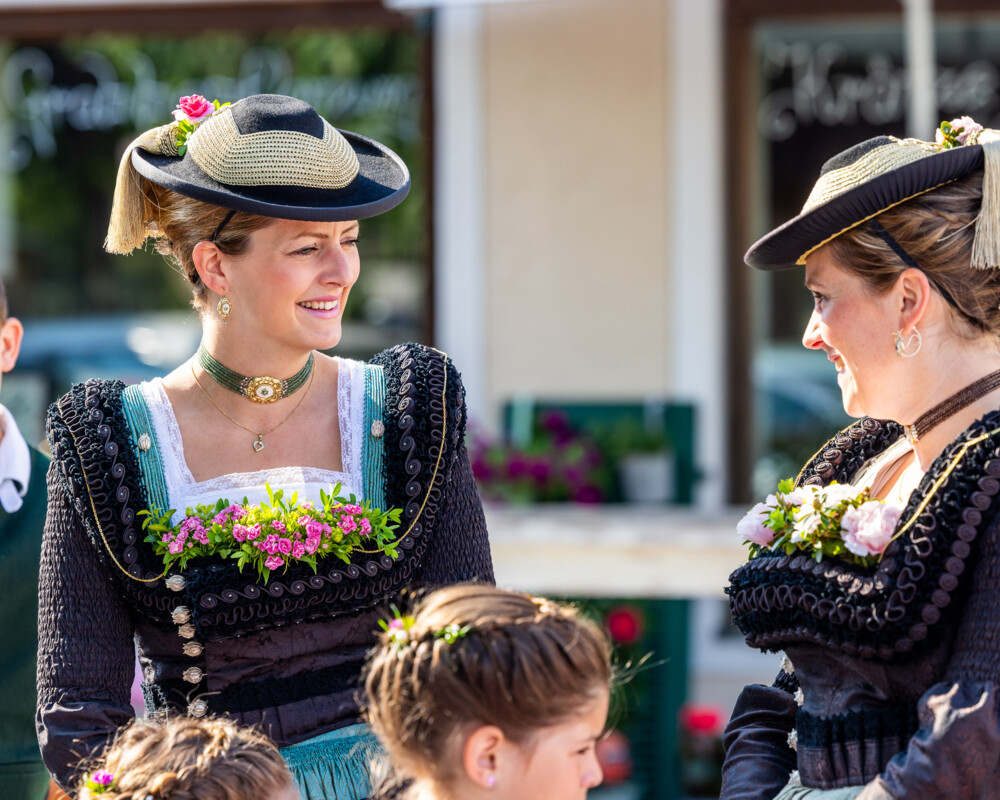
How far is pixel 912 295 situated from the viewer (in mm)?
1906

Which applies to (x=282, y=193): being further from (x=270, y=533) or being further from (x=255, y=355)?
(x=270, y=533)

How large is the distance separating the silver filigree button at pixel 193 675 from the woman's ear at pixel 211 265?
61 centimetres

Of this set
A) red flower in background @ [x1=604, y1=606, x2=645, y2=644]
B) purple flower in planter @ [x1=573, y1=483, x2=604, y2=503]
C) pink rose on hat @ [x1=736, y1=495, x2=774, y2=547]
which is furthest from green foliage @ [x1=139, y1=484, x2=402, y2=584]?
purple flower in planter @ [x1=573, y1=483, x2=604, y2=503]

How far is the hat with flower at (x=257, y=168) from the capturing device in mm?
2129

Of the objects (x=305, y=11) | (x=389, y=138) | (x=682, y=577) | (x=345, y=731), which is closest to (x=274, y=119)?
(x=345, y=731)

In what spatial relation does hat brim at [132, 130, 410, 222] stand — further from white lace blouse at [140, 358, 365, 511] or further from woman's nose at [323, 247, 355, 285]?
white lace blouse at [140, 358, 365, 511]

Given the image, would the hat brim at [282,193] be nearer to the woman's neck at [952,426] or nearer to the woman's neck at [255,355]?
the woman's neck at [255,355]

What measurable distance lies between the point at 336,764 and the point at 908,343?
108cm

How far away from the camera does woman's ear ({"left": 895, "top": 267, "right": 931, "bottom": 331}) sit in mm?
1896

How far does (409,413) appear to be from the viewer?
7.36 ft

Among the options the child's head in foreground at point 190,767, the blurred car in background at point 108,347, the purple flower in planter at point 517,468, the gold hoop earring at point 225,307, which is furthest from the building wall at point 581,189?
the child's head in foreground at point 190,767

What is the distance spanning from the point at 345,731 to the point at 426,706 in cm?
43

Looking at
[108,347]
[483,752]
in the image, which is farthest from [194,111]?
[108,347]

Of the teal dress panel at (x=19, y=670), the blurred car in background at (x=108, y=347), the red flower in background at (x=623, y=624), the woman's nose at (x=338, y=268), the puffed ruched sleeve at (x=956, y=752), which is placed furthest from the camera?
the blurred car in background at (x=108, y=347)
